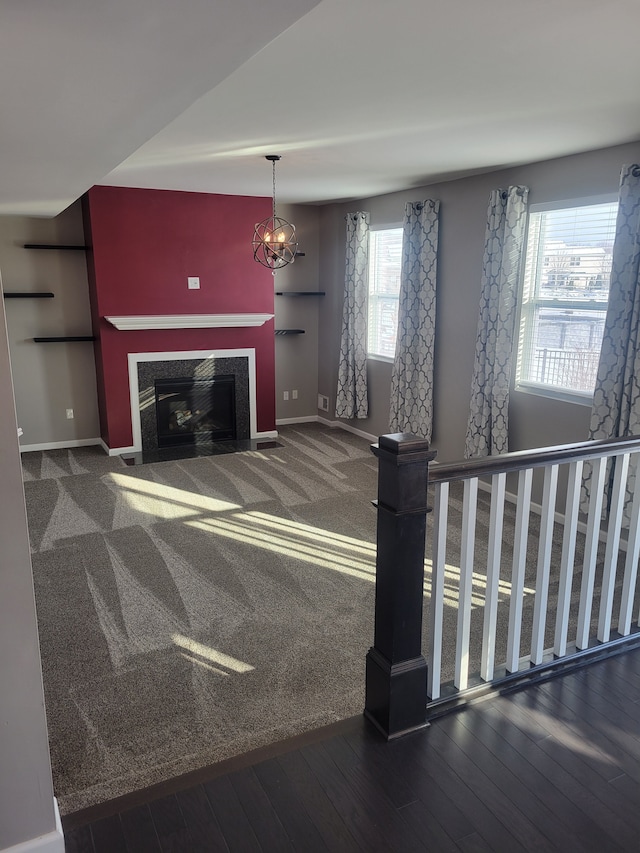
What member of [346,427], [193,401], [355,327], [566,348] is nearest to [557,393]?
[566,348]

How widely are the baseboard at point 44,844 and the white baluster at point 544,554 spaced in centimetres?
173

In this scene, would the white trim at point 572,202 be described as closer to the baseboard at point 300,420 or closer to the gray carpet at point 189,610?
the gray carpet at point 189,610

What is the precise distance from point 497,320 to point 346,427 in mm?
3011

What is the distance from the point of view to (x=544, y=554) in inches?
93.1

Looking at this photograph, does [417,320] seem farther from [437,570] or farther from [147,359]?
[437,570]

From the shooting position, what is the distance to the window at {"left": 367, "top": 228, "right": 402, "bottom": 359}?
21.6 feet

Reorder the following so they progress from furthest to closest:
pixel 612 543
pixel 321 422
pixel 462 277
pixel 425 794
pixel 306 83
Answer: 1. pixel 321 422
2. pixel 462 277
3. pixel 306 83
4. pixel 612 543
5. pixel 425 794

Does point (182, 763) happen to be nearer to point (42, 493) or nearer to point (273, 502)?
point (273, 502)

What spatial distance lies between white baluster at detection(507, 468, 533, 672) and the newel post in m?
0.40

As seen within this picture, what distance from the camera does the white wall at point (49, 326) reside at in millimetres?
6270

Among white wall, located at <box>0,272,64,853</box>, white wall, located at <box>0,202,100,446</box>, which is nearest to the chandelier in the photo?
white wall, located at <box>0,202,100,446</box>

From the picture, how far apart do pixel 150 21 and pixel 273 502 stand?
13.4 feet

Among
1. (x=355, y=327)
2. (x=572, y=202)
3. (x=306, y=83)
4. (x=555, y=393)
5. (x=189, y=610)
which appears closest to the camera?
(x=306, y=83)

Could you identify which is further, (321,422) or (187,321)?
(321,422)
